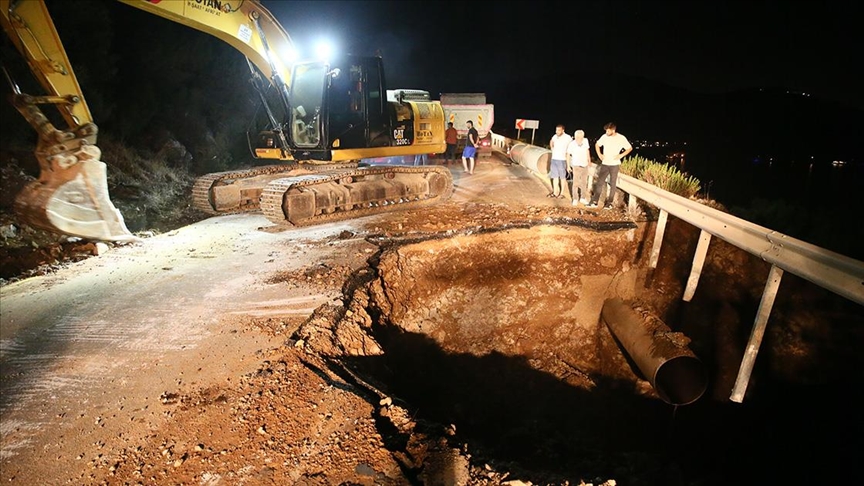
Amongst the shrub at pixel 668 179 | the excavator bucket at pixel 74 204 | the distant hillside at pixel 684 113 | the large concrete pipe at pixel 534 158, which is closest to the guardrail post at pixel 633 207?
the shrub at pixel 668 179

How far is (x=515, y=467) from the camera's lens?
9.84ft

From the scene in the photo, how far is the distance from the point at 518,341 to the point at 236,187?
6.47 m

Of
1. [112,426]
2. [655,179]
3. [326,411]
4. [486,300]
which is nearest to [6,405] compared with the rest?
[112,426]

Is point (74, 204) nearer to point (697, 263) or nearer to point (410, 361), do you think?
point (410, 361)

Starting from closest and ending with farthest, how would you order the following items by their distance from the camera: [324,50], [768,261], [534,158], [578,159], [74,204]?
[768,261]
[74,204]
[324,50]
[578,159]
[534,158]

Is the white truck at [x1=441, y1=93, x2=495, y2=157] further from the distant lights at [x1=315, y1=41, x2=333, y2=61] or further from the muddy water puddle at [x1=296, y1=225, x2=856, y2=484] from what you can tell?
the muddy water puddle at [x1=296, y1=225, x2=856, y2=484]

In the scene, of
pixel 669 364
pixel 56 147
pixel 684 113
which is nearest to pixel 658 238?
pixel 669 364

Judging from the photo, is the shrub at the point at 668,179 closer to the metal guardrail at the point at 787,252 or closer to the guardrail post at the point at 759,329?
the metal guardrail at the point at 787,252

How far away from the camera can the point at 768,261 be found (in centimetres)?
444

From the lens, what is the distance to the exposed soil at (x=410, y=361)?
9.71 feet

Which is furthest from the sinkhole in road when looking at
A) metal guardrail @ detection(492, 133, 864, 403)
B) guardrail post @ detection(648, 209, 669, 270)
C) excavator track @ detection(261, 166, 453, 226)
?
excavator track @ detection(261, 166, 453, 226)

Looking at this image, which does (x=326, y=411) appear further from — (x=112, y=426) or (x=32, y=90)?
(x=32, y=90)

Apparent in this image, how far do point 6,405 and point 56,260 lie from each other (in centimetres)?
425

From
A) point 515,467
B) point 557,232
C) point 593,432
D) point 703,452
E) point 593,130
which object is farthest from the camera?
point 593,130
